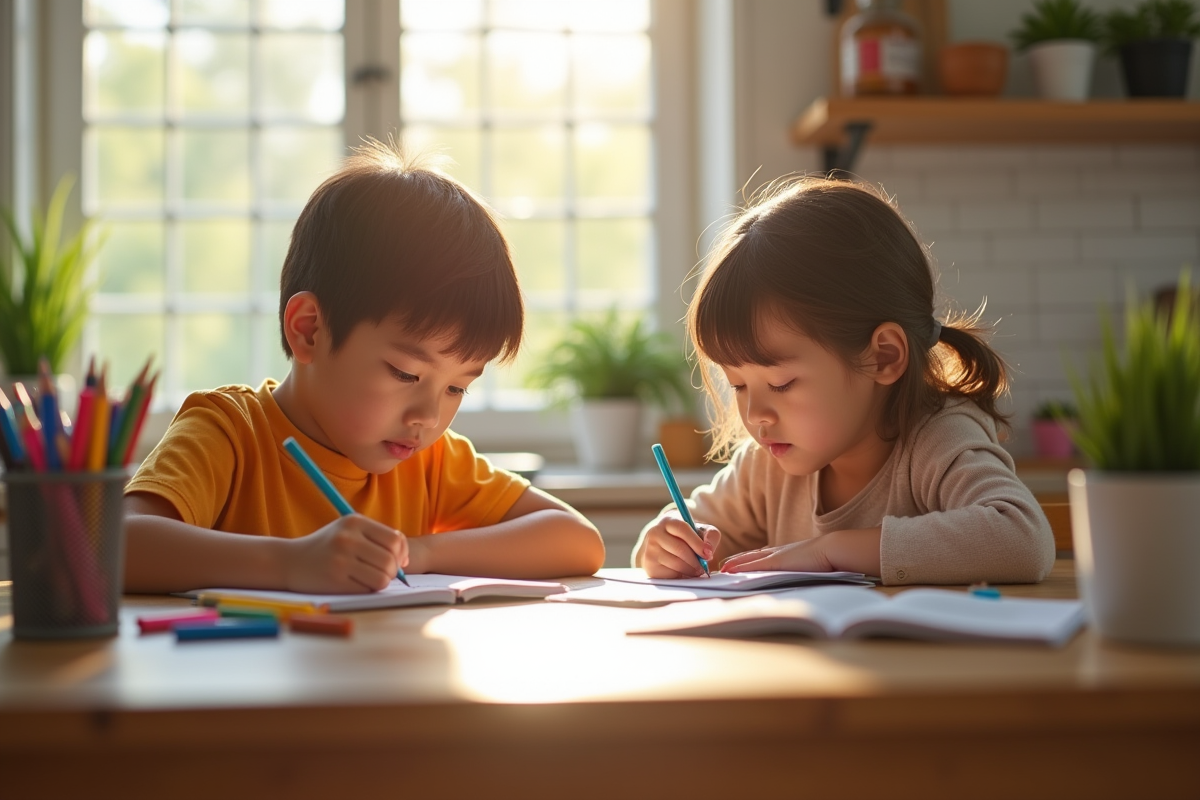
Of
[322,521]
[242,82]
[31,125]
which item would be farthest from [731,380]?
[31,125]

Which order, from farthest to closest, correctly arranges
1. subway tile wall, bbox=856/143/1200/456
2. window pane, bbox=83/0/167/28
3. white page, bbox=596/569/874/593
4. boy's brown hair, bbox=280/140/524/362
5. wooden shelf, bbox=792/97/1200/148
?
1. window pane, bbox=83/0/167/28
2. subway tile wall, bbox=856/143/1200/456
3. wooden shelf, bbox=792/97/1200/148
4. boy's brown hair, bbox=280/140/524/362
5. white page, bbox=596/569/874/593

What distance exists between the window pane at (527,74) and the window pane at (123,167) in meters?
0.99

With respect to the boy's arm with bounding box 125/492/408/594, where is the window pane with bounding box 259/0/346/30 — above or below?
above

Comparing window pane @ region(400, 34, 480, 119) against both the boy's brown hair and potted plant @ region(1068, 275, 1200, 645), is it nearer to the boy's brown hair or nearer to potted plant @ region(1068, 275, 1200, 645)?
the boy's brown hair

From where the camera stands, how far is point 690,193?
337 centimetres

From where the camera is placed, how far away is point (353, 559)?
3.37ft

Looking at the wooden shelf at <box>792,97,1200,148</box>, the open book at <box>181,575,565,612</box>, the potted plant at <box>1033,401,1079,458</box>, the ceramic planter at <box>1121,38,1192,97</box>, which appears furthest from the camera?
the potted plant at <box>1033,401,1079,458</box>

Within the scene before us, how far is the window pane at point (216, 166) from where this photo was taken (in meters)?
3.27

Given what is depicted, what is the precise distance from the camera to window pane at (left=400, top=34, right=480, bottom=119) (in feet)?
10.8

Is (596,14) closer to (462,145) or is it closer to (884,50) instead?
(462,145)

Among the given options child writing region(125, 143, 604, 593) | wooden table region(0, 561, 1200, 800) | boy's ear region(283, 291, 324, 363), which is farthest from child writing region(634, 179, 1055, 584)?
wooden table region(0, 561, 1200, 800)

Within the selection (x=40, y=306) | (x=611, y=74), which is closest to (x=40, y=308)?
(x=40, y=306)

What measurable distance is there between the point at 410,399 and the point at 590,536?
278mm

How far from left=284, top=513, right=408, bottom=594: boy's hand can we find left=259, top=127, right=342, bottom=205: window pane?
2.42 m
